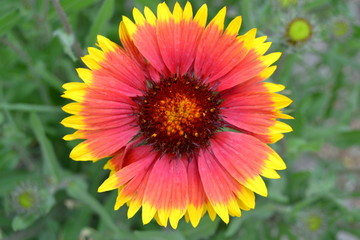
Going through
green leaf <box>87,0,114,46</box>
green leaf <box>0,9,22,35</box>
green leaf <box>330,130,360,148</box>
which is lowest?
green leaf <box>330,130,360,148</box>

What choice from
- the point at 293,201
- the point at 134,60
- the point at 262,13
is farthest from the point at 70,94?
the point at 293,201

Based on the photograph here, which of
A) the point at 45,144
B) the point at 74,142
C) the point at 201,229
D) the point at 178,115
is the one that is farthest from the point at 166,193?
the point at 45,144

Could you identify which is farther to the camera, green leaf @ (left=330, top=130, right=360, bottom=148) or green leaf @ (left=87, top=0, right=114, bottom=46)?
green leaf @ (left=330, top=130, right=360, bottom=148)

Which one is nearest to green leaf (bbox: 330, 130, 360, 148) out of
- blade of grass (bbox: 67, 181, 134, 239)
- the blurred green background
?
the blurred green background

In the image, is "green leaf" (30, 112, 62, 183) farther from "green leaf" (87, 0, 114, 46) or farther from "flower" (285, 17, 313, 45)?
"flower" (285, 17, 313, 45)

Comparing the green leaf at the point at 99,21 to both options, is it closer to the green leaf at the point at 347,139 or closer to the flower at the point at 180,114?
the flower at the point at 180,114

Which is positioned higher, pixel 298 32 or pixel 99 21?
pixel 99 21

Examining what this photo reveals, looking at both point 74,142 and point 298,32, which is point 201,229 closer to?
point 74,142
